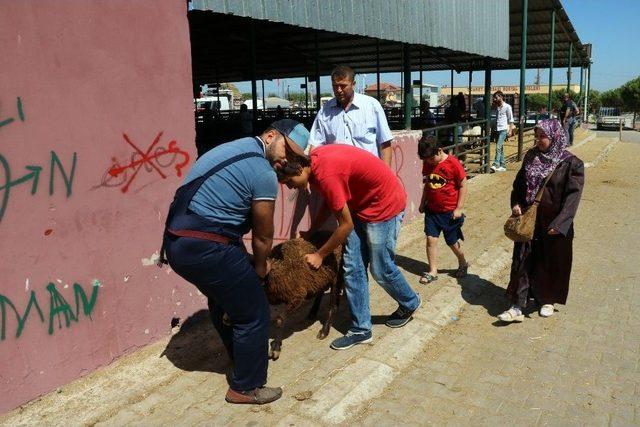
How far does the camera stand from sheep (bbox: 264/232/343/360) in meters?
3.64

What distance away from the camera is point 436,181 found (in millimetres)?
5051

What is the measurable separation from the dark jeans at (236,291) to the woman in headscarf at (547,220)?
223 centimetres

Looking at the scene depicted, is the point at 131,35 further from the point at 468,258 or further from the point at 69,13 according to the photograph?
the point at 468,258

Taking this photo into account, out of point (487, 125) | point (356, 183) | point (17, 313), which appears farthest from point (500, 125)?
point (17, 313)

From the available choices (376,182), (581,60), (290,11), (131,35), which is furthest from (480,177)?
(581,60)

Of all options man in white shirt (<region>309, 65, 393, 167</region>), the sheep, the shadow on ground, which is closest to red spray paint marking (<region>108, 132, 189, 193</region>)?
the sheep

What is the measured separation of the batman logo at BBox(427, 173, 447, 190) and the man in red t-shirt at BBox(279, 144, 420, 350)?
4.29 ft

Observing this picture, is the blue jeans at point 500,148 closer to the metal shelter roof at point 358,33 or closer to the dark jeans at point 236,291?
the metal shelter roof at point 358,33

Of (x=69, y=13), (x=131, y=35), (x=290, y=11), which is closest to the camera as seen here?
(x=69, y=13)

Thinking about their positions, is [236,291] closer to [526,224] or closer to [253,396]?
[253,396]

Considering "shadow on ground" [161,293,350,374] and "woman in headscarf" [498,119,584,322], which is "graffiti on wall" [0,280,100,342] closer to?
"shadow on ground" [161,293,350,374]

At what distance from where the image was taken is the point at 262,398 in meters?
3.13

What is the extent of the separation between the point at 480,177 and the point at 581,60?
17923 mm

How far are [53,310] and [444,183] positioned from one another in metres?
3.46
